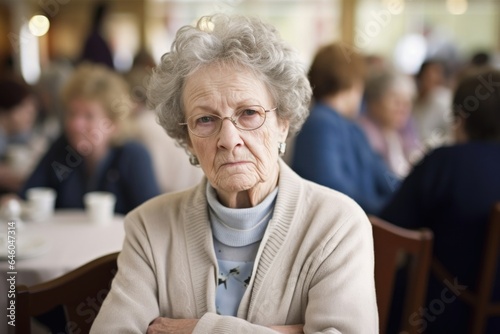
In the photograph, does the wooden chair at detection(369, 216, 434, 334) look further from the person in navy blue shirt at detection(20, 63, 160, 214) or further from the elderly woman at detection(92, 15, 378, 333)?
the person in navy blue shirt at detection(20, 63, 160, 214)

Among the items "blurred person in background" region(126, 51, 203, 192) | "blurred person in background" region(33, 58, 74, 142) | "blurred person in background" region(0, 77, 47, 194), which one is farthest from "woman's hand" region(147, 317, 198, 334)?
"blurred person in background" region(33, 58, 74, 142)

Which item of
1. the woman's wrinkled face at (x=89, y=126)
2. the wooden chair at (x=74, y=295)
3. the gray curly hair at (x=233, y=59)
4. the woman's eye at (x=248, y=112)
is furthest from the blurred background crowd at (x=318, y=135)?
the wooden chair at (x=74, y=295)

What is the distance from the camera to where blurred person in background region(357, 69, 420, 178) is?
3.65 metres

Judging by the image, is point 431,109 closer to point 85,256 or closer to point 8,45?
point 85,256

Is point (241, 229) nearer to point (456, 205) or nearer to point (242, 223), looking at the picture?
point (242, 223)

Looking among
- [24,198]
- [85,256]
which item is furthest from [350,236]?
[24,198]

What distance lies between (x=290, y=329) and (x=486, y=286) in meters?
1.12

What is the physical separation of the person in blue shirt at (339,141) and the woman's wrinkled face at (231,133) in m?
1.53

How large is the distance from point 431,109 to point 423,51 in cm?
575

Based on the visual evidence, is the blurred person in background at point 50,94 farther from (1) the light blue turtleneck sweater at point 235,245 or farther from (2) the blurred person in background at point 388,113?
(1) the light blue turtleneck sweater at point 235,245

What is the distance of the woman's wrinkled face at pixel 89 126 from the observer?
270cm

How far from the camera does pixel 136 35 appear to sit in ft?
36.9

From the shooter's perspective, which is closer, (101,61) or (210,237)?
(210,237)

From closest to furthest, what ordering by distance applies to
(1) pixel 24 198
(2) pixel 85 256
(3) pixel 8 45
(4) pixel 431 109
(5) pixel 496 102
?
(2) pixel 85 256 < (5) pixel 496 102 < (1) pixel 24 198 < (4) pixel 431 109 < (3) pixel 8 45
